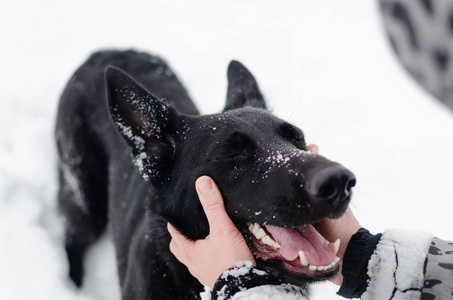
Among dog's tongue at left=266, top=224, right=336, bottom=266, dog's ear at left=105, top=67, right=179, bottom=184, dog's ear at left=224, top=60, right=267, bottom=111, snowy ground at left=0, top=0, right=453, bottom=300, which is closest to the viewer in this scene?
dog's tongue at left=266, top=224, right=336, bottom=266

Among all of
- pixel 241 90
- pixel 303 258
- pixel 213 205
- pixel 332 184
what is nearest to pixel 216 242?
pixel 213 205

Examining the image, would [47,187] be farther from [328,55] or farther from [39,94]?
[328,55]

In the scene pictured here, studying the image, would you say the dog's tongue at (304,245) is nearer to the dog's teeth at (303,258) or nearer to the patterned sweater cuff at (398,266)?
the dog's teeth at (303,258)

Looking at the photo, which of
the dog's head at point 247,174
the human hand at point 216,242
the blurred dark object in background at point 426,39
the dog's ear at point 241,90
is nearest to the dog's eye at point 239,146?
the dog's head at point 247,174

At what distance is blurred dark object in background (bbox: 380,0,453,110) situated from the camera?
690 millimetres

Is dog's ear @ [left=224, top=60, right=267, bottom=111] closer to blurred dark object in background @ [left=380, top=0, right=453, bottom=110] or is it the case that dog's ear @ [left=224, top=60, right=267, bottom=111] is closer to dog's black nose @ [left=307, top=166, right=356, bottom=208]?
dog's black nose @ [left=307, top=166, right=356, bottom=208]

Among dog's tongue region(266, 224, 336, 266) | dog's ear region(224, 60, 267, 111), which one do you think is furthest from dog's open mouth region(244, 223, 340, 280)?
dog's ear region(224, 60, 267, 111)

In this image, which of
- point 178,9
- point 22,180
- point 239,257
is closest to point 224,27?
point 178,9

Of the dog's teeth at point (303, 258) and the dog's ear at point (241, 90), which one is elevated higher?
the dog's ear at point (241, 90)

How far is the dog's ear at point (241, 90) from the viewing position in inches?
104

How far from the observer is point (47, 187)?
3.86 meters

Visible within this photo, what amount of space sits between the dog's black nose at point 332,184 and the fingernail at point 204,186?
1.60ft

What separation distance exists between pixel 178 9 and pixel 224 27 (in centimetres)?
85

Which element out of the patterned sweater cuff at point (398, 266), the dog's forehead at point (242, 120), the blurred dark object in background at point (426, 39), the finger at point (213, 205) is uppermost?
the blurred dark object in background at point (426, 39)
